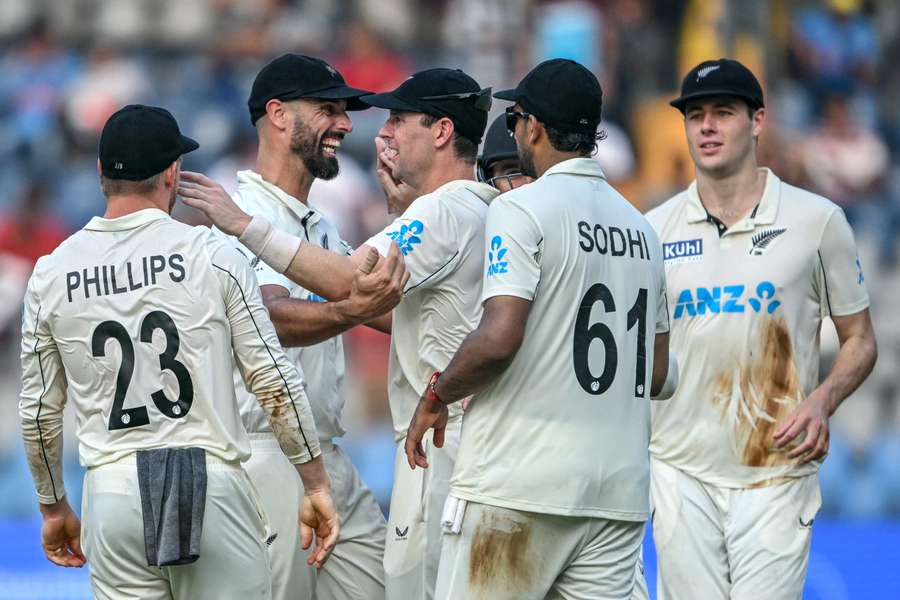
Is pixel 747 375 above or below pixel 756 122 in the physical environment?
below

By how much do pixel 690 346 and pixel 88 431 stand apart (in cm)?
253

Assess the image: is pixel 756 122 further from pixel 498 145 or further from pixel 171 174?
pixel 171 174

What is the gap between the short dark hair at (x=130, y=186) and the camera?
4.78m

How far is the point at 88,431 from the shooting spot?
4.71 m

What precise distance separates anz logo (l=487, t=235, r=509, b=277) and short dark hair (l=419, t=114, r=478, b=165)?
3.35ft

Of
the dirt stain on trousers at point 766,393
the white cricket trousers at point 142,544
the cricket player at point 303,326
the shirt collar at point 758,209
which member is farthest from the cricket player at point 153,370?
the shirt collar at point 758,209

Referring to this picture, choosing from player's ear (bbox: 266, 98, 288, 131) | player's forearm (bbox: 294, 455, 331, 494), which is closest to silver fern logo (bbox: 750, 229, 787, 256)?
player's ear (bbox: 266, 98, 288, 131)

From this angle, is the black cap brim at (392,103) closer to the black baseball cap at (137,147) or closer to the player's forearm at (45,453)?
the black baseball cap at (137,147)

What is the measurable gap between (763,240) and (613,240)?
153cm

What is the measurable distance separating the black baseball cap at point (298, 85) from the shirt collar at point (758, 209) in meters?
1.46

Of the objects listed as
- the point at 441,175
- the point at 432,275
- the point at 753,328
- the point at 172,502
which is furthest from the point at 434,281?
the point at 753,328

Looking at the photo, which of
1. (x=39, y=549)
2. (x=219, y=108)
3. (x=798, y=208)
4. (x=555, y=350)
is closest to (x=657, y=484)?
(x=798, y=208)

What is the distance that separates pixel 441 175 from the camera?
18.1 ft

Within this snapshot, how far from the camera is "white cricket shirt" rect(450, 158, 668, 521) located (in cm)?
454
